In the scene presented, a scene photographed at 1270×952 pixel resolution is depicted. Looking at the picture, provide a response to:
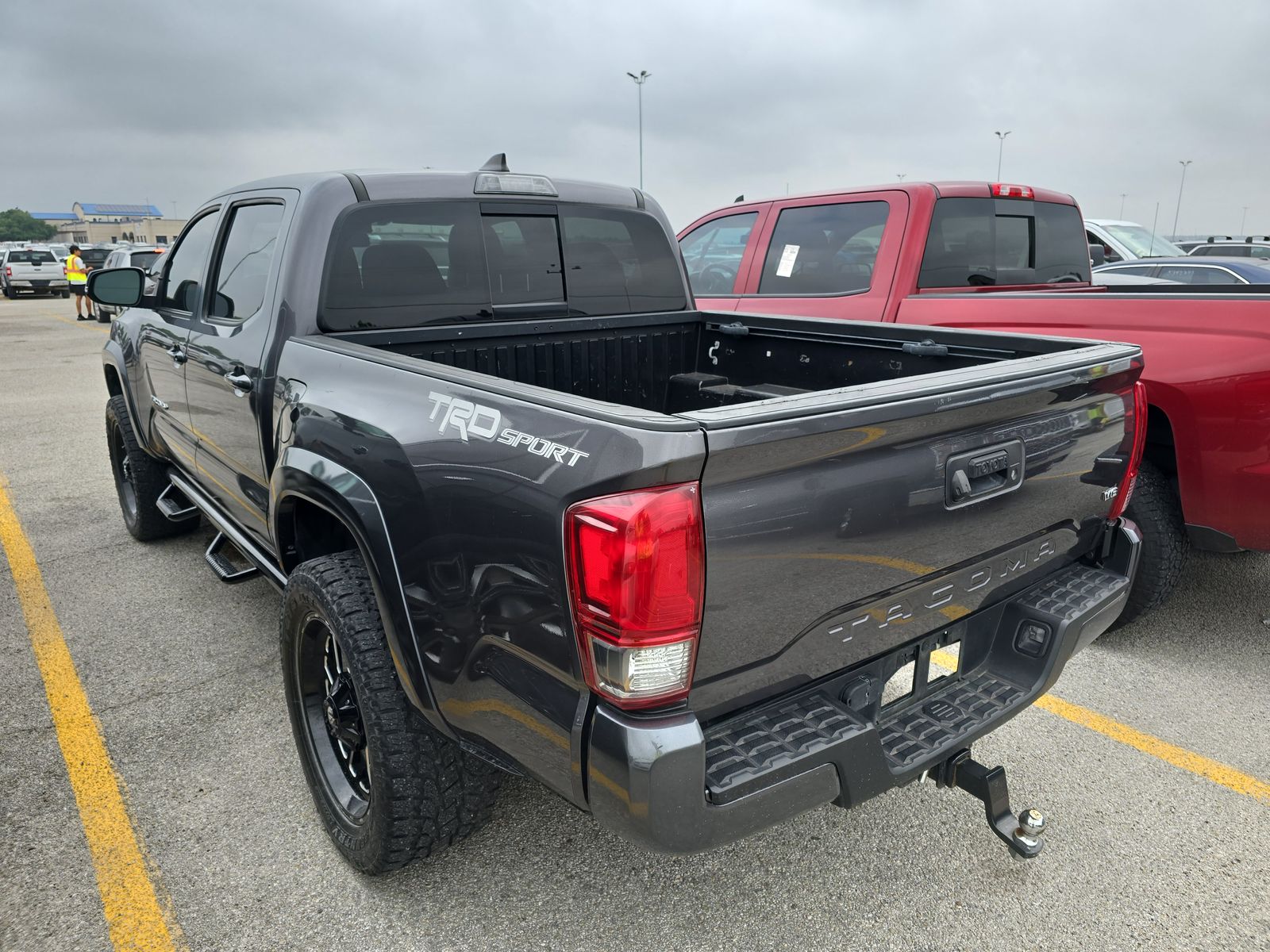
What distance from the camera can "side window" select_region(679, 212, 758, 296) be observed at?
19.1 feet

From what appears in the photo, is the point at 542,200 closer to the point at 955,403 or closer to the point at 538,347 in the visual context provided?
the point at 538,347

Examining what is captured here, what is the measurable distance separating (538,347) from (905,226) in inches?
98.2

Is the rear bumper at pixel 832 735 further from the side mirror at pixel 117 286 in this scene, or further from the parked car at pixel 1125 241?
the parked car at pixel 1125 241

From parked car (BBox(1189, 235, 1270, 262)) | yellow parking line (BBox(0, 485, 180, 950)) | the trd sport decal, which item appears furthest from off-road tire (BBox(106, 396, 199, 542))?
parked car (BBox(1189, 235, 1270, 262))

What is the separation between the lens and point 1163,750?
307 cm

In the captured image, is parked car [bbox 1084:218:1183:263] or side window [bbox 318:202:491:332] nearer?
side window [bbox 318:202:491:332]

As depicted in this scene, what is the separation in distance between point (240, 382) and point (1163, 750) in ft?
11.2

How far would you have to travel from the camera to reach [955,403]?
1896 millimetres

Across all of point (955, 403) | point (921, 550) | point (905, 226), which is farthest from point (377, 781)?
point (905, 226)

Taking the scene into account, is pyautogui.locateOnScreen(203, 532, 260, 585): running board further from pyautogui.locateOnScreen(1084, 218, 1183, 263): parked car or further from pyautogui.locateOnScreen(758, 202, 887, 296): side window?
pyautogui.locateOnScreen(1084, 218, 1183, 263): parked car

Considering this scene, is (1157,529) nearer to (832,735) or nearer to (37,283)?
(832,735)

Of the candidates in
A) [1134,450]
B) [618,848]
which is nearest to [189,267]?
[618,848]

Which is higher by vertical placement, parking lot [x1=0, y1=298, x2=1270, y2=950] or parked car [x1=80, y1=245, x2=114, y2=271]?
parked car [x1=80, y1=245, x2=114, y2=271]

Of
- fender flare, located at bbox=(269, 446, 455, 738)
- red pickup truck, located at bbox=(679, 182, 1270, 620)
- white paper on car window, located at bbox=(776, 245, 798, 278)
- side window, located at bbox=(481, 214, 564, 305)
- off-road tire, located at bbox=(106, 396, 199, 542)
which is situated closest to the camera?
fender flare, located at bbox=(269, 446, 455, 738)
